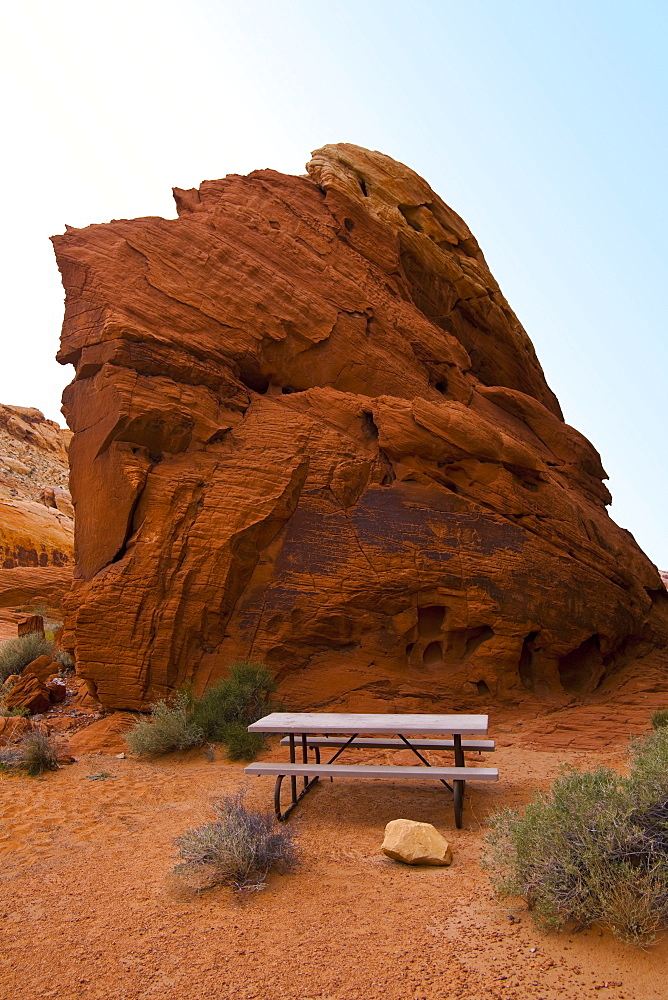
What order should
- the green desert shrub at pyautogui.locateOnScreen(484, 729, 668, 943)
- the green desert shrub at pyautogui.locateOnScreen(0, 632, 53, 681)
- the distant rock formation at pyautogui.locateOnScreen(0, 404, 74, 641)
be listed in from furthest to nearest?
1. the distant rock formation at pyautogui.locateOnScreen(0, 404, 74, 641)
2. the green desert shrub at pyautogui.locateOnScreen(0, 632, 53, 681)
3. the green desert shrub at pyautogui.locateOnScreen(484, 729, 668, 943)

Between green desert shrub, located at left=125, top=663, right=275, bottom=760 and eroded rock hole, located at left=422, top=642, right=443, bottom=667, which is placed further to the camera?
eroded rock hole, located at left=422, top=642, right=443, bottom=667

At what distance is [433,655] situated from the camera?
1117 centimetres

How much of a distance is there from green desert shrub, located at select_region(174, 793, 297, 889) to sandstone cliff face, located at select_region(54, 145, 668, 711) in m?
5.20

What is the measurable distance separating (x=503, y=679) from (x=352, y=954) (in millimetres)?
7607

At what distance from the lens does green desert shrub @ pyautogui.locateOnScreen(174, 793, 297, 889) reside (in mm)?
4730

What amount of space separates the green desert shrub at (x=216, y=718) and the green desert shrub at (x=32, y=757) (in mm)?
1131

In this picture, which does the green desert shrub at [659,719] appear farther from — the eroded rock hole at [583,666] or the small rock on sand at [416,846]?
the small rock on sand at [416,846]

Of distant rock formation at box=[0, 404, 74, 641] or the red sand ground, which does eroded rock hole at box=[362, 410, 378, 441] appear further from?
distant rock formation at box=[0, 404, 74, 641]

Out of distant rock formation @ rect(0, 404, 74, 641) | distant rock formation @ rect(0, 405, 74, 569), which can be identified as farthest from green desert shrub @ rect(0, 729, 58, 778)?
distant rock formation @ rect(0, 405, 74, 569)

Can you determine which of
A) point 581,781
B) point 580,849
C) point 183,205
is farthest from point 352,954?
point 183,205

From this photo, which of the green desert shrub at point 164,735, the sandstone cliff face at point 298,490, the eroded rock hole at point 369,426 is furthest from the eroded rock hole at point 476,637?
the green desert shrub at point 164,735

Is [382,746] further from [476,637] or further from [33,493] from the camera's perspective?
[33,493]

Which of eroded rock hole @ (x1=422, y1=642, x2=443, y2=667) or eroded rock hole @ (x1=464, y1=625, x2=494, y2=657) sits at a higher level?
eroded rock hole @ (x1=464, y1=625, x2=494, y2=657)

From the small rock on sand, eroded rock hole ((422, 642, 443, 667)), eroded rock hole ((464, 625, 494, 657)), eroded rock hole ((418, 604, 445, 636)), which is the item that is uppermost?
eroded rock hole ((418, 604, 445, 636))
